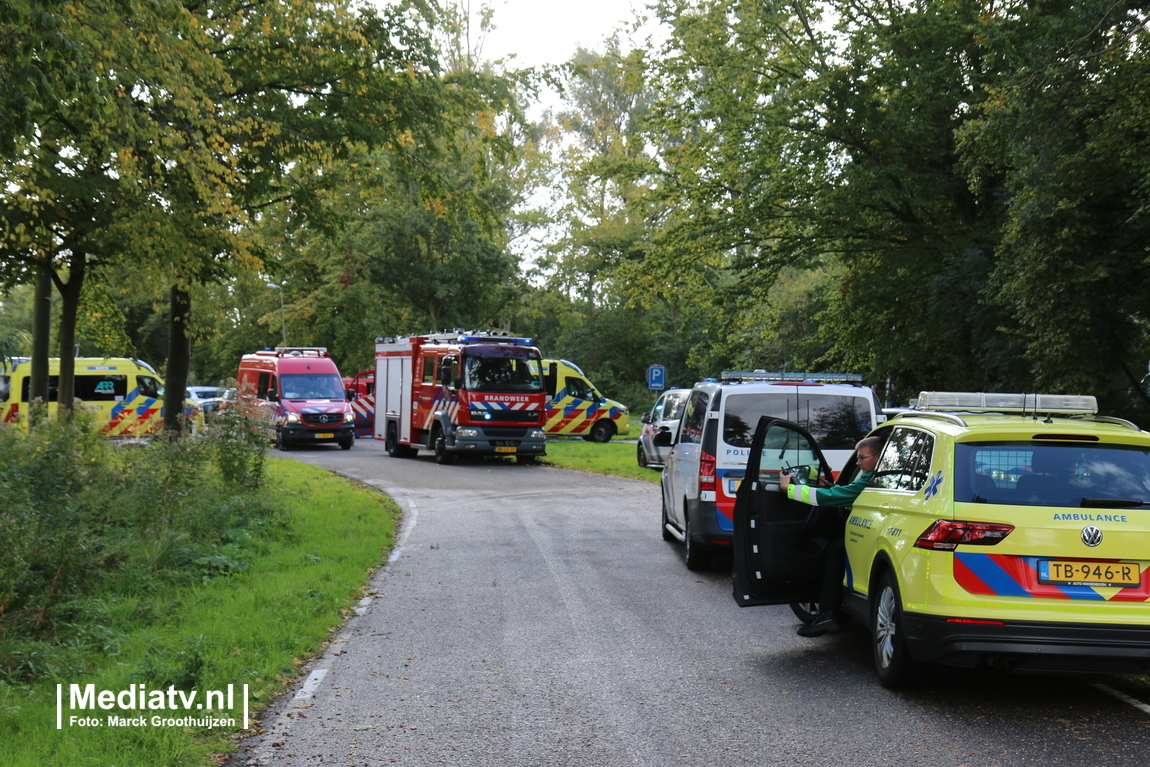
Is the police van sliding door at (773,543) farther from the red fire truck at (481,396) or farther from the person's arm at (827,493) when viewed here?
the red fire truck at (481,396)

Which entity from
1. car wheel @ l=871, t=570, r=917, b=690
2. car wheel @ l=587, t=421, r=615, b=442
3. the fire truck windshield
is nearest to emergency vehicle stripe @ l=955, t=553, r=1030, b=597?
car wheel @ l=871, t=570, r=917, b=690

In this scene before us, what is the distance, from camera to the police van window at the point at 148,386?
32.4m

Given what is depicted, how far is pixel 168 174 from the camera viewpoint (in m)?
12.3

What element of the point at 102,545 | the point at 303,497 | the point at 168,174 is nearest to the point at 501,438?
the point at 303,497

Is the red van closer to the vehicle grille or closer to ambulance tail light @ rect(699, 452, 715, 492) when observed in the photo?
the vehicle grille

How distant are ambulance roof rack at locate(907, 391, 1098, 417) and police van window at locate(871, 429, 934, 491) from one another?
30 centimetres

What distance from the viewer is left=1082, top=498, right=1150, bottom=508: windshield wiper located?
235 inches

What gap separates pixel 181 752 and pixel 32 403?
10537 mm

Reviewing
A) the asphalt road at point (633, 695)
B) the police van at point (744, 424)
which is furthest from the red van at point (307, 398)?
the police van at point (744, 424)

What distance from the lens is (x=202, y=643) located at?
24.3 feet

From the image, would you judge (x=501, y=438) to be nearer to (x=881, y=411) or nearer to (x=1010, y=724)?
(x=881, y=411)

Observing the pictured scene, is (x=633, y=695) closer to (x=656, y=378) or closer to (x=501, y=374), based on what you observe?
(x=501, y=374)

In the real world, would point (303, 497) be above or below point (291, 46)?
below

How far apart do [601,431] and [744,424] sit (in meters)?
26.1
